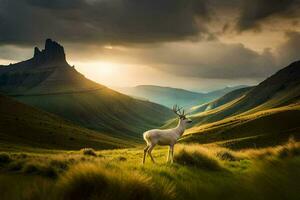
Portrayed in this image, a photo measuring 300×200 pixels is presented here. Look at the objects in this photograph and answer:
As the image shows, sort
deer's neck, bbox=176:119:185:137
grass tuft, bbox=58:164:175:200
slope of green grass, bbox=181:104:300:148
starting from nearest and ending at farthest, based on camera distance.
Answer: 1. grass tuft, bbox=58:164:175:200
2. deer's neck, bbox=176:119:185:137
3. slope of green grass, bbox=181:104:300:148

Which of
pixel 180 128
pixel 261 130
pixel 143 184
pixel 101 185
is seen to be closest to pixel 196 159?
pixel 180 128

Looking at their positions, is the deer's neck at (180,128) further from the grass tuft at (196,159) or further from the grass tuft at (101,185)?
the grass tuft at (101,185)

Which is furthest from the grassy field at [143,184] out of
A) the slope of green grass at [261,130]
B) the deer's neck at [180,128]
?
the slope of green grass at [261,130]

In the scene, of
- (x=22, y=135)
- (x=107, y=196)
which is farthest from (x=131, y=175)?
(x=22, y=135)

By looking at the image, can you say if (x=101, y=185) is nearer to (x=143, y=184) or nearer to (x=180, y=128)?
(x=143, y=184)

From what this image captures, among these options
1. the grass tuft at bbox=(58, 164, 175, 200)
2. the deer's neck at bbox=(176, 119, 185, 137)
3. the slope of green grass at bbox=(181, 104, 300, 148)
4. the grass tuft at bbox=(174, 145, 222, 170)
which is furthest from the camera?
the slope of green grass at bbox=(181, 104, 300, 148)

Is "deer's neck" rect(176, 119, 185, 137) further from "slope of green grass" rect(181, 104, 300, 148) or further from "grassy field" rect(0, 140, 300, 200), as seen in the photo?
"slope of green grass" rect(181, 104, 300, 148)

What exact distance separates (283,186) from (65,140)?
101026 millimetres

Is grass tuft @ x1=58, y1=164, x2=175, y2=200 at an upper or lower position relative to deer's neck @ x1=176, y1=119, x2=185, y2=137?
lower

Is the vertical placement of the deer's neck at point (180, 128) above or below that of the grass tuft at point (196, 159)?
above

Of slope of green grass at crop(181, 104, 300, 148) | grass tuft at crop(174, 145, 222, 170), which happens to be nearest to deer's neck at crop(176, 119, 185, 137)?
grass tuft at crop(174, 145, 222, 170)

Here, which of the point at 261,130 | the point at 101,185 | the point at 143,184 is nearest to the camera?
the point at 101,185

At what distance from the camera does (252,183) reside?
840cm

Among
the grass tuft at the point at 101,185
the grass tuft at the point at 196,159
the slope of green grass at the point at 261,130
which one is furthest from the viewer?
the slope of green grass at the point at 261,130
